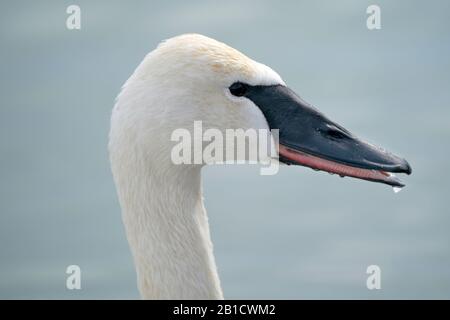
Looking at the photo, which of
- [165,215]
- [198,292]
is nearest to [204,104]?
[165,215]

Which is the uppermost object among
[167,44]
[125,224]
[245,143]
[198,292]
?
[167,44]

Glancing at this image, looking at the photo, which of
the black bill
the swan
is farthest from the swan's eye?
the black bill

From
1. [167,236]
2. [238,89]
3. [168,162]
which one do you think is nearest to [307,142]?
[238,89]

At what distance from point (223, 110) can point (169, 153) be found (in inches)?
22.3

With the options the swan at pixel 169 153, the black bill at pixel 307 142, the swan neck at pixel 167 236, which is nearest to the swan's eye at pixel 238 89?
the swan at pixel 169 153

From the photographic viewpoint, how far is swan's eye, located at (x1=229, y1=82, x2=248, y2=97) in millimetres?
7688

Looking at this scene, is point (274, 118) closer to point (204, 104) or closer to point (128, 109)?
point (204, 104)

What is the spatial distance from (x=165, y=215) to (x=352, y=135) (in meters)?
1.53

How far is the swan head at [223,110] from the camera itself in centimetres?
724

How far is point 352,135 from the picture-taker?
8.07 meters

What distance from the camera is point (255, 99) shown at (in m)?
7.83

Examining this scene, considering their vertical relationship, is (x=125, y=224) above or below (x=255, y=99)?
below

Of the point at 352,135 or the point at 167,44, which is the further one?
the point at 352,135

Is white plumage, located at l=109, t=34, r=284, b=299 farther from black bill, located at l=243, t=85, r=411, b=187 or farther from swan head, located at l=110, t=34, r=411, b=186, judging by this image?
black bill, located at l=243, t=85, r=411, b=187
